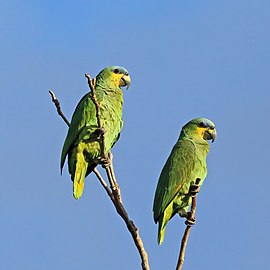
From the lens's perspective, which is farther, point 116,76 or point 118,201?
point 116,76

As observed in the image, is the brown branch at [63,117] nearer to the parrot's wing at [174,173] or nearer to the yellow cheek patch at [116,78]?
the parrot's wing at [174,173]

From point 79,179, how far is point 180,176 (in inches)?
39.1

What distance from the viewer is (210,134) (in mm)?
6312

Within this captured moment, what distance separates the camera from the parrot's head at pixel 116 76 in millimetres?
6133

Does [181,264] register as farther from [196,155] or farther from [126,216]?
[196,155]

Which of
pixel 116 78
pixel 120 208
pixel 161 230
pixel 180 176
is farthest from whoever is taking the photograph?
pixel 116 78

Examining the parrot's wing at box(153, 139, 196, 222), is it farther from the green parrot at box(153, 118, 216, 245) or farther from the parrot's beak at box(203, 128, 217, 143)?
the parrot's beak at box(203, 128, 217, 143)

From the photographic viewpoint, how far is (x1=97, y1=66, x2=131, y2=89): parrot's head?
20.1 feet

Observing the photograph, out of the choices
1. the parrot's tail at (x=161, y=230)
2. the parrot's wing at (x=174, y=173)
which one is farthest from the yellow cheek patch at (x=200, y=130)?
the parrot's tail at (x=161, y=230)

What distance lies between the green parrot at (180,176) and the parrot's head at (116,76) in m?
0.88

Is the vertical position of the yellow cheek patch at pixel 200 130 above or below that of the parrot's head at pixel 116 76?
below

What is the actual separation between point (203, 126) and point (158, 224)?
55.5 inches

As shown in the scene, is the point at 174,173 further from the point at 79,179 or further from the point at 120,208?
the point at 120,208

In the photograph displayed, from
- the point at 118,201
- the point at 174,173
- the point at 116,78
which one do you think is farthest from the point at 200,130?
the point at 118,201
